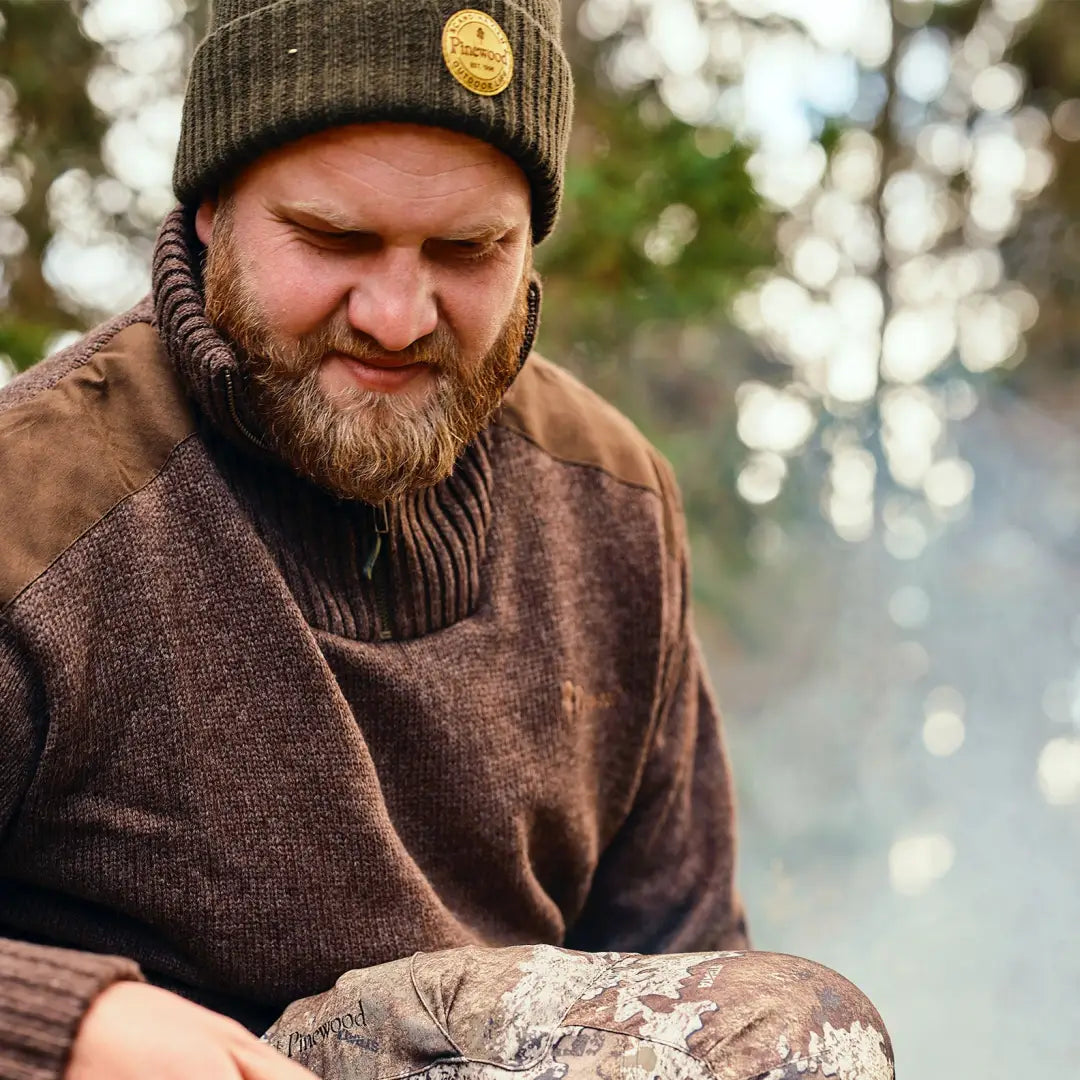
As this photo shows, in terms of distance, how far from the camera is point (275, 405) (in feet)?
5.27

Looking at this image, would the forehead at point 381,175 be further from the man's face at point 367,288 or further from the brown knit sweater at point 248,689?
the brown knit sweater at point 248,689

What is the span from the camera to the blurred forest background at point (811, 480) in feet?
10.5

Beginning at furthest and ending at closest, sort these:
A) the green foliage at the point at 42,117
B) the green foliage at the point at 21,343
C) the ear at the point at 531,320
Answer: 1. the green foliage at the point at 42,117
2. the green foliage at the point at 21,343
3. the ear at the point at 531,320

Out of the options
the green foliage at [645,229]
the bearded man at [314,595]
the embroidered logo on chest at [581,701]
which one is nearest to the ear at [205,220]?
the bearded man at [314,595]

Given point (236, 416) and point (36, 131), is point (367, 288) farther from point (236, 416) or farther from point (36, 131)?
point (36, 131)

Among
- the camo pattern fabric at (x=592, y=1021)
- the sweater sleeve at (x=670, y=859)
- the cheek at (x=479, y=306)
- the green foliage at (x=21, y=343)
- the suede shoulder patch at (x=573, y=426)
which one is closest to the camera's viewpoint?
the camo pattern fabric at (x=592, y=1021)

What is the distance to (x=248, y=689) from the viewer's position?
5.17 feet

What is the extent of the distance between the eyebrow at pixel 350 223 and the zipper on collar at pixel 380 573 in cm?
36

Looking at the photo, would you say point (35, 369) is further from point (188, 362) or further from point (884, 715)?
point (884, 715)

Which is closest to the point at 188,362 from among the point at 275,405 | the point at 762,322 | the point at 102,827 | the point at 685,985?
the point at 275,405

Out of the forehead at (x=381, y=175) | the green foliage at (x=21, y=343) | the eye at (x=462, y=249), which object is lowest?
the green foliage at (x=21, y=343)

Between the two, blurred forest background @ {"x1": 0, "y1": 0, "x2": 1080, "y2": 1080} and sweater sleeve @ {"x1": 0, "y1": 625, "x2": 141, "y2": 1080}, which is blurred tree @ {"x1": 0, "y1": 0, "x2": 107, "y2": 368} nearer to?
blurred forest background @ {"x1": 0, "y1": 0, "x2": 1080, "y2": 1080}

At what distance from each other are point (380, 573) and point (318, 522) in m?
0.11

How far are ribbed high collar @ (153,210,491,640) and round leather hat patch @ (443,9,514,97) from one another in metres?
0.42
